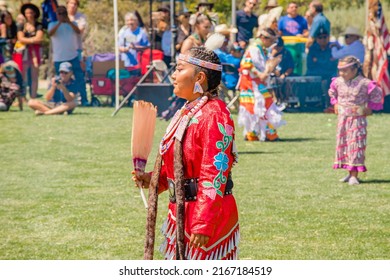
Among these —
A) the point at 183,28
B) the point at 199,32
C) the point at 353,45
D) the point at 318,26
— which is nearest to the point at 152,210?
the point at 199,32

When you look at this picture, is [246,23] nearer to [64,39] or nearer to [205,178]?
[64,39]

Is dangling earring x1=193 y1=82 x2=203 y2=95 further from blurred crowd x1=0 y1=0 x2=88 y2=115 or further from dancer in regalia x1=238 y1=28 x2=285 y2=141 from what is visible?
blurred crowd x1=0 y1=0 x2=88 y2=115

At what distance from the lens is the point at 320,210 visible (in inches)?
394

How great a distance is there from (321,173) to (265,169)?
0.68m

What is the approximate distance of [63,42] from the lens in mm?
20797

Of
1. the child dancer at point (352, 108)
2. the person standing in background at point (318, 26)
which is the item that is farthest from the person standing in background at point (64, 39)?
the child dancer at point (352, 108)

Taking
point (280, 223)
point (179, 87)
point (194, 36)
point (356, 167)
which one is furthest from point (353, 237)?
point (194, 36)

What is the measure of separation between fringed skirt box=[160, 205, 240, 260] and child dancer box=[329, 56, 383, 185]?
568 centimetres

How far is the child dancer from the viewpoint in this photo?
442 inches

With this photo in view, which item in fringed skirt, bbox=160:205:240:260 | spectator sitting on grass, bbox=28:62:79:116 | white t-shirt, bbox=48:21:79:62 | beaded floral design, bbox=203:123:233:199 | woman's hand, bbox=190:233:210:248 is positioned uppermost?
beaded floral design, bbox=203:123:233:199

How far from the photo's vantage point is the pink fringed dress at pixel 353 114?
443 inches

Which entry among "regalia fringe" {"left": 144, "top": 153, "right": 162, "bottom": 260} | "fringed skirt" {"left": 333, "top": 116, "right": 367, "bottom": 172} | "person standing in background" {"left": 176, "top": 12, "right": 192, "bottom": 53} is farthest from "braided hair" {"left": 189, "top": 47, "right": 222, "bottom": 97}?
"person standing in background" {"left": 176, "top": 12, "right": 192, "bottom": 53}

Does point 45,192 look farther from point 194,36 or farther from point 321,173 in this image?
point 194,36

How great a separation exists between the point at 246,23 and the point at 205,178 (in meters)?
15.7
